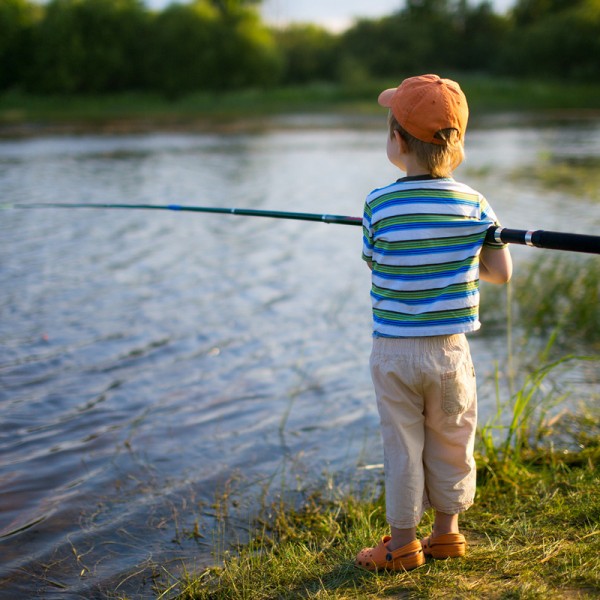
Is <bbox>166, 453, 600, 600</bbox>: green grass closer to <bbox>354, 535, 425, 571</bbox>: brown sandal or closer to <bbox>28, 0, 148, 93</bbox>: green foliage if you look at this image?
<bbox>354, 535, 425, 571</bbox>: brown sandal

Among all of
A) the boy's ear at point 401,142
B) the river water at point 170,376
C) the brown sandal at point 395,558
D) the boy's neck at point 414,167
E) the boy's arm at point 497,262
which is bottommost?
the river water at point 170,376

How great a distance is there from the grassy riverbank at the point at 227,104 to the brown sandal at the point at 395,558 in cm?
2895

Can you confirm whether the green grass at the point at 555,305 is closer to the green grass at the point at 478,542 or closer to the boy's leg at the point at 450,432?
the green grass at the point at 478,542

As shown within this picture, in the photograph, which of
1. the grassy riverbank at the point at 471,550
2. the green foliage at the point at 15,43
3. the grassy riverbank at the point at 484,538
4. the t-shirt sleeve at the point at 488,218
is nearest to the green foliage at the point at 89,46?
the green foliage at the point at 15,43

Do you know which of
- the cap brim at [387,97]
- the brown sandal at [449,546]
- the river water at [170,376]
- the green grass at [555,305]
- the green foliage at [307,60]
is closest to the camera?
the cap brim at [387,97]

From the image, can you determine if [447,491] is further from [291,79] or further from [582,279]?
[291,79]

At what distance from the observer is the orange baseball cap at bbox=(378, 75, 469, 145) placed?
2342mm

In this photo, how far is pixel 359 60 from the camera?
5509 cm

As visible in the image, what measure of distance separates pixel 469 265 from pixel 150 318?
4.26 m

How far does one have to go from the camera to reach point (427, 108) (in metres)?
2.34

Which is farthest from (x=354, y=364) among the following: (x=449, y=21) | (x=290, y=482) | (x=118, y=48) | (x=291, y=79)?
(x=449, y=21)

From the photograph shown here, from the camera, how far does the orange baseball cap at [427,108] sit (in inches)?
92.2

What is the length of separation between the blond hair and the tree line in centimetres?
4316

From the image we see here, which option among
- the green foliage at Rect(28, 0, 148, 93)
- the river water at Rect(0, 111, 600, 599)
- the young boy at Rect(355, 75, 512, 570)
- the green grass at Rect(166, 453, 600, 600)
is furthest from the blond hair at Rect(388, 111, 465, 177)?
the green foliage at Rect(28, 0, 148, 93)
